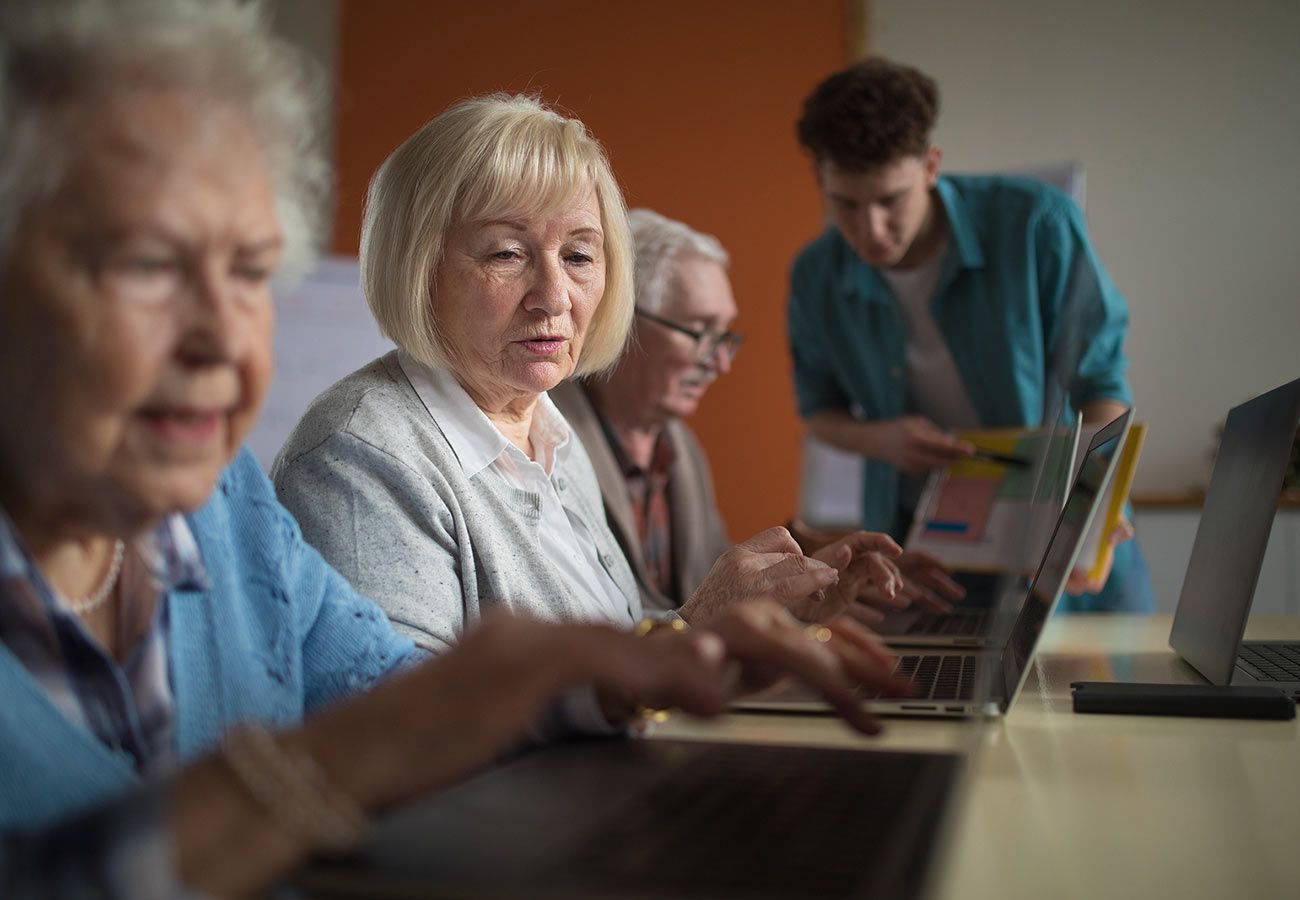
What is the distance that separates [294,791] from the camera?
0.55m

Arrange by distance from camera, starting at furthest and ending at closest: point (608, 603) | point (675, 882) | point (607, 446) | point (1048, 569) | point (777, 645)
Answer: point (607, 446) → point (608, 603) → point (1048, 569) → point (777, 645) → point (675, 882)

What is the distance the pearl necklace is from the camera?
0.74m

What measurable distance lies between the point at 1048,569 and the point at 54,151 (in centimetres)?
99

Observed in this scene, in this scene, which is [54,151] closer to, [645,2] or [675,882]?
[675,882]

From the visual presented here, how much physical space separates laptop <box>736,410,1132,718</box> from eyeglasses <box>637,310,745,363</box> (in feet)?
4.05

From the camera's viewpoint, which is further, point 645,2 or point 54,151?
point 645,2

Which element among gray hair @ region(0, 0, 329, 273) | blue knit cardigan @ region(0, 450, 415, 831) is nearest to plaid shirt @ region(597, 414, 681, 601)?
blue knit cardigan @ region(0, 450, 415, 831)

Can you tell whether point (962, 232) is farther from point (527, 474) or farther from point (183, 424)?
point (183, 424)

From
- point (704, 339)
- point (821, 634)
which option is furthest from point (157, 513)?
point (704, 339)

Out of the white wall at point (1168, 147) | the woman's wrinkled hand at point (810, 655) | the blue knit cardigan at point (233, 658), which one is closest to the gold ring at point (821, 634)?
the woman's wrinkled hand at point (810, 655)

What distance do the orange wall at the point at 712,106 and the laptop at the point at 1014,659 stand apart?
2.81 meters

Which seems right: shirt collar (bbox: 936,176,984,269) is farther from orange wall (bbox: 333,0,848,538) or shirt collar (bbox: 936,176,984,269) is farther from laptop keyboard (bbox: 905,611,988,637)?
orange wall (bbox: 333,0,848,538)

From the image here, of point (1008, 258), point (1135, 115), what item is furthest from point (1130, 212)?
point (1008, 258)

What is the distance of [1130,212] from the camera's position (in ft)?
13.2
